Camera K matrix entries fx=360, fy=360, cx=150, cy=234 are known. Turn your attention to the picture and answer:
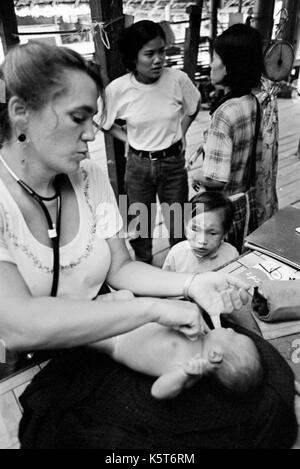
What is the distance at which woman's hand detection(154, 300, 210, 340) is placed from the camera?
96 cm

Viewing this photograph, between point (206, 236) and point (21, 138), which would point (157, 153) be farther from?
point (21, 138)

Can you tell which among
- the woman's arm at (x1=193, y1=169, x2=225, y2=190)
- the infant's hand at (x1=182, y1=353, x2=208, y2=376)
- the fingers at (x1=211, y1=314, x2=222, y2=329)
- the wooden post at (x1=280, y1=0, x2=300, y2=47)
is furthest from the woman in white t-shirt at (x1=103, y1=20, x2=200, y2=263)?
the wooden post at (x1=280, y1=0, x2=300, y2=47)

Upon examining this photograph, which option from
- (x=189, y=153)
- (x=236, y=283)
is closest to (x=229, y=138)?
(x=236, y=283)

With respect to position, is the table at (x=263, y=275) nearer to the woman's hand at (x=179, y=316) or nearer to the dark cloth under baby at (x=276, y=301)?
the dark cloth under baby at (x=276, y=301)

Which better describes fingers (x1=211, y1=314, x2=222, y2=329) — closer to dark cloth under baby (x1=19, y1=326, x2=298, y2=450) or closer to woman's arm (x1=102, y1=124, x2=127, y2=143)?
dark cloth under baby (x1=19, y1=326, x2=298, y2=450)

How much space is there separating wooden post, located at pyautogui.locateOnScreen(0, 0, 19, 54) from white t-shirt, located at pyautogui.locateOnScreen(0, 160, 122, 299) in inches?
66.8

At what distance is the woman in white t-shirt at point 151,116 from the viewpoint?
2236 millimetres

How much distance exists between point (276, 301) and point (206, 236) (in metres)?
0.68

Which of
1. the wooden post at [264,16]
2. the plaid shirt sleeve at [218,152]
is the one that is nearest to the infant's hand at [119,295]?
the plaid shirt sleeve at [218,152]

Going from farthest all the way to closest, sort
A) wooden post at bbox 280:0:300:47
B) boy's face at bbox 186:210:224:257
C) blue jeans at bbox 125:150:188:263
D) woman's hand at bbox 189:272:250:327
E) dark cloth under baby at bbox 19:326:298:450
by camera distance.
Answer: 1. wooden post at bbox 280:0:300:47
2. blue jeans at bbox 125:150:188:263
3. boy's face at bbox 186:210:224:257
4. woman's hand at bbox 189:272:250:327
5. dark cloth under baby at bbox 19:326:298:450

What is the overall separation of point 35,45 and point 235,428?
3.58 ft

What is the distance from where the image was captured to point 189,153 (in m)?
5.16

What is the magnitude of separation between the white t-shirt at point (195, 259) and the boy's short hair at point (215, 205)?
0.41 feet
